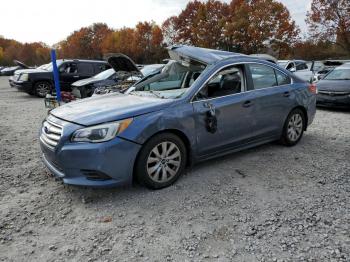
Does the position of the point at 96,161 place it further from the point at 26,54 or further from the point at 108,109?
the point at 26,54

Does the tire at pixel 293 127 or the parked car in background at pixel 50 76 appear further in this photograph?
the parked car in background at pixel 50 76

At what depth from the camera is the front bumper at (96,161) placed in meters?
3.22

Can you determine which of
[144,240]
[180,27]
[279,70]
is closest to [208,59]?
[279,70]

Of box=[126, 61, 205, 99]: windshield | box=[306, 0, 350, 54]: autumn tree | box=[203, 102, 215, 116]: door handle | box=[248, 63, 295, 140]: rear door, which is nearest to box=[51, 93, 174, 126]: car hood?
box=[126, 61, 205, 99]: windshield

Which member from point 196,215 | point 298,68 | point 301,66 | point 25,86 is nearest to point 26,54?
point 25,86

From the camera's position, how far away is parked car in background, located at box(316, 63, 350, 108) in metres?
8.62

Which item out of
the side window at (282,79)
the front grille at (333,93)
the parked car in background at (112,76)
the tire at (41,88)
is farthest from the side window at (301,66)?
the tire at (41,88)

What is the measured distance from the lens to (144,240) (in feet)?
9.18

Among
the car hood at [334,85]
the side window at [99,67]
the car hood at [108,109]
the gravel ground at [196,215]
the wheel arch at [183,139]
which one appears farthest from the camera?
the side window at [99,67]

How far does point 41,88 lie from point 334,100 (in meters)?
→ 11.3

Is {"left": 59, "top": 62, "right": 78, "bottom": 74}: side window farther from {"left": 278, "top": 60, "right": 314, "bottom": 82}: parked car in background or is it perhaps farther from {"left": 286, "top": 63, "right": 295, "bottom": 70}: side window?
{"left": 286, "top": 63, "right": 295, "bottom": 70}: side window

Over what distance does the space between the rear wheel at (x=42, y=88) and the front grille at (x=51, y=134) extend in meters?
10.3

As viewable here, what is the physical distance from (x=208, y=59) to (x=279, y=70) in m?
1.49

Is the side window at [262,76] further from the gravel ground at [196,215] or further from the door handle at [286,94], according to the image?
the gravel ground at [196,215]
